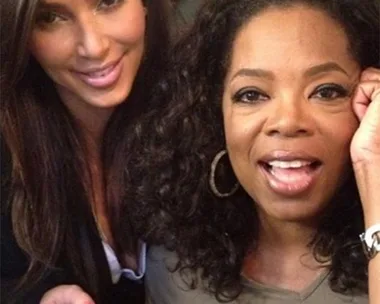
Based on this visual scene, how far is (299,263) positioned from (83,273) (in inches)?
17.9

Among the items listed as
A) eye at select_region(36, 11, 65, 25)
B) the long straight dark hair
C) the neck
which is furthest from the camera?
the long straight dark hair

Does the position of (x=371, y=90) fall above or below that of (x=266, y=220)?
above

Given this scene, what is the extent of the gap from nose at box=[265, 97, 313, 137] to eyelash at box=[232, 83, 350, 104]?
3 cm

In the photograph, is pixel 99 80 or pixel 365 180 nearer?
pixel 365 180

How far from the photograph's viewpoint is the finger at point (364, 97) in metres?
1.40

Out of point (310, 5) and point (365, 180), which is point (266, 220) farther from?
point (310, 5)

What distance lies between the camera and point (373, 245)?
4.41ft

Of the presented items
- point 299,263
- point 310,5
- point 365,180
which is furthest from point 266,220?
point 310,5

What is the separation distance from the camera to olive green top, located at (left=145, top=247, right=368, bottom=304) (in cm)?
145

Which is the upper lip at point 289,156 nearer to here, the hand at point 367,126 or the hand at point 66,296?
the hand at point 367,126

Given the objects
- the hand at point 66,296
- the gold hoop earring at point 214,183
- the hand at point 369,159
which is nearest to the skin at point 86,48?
the hand at point 66,296

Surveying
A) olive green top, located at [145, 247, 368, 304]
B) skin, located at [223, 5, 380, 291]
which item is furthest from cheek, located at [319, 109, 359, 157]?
olive green top, located at [145, 247, 368, 304]

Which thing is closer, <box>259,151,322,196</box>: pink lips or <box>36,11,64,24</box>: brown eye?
<box>259,151,322,196</box>: pink lips

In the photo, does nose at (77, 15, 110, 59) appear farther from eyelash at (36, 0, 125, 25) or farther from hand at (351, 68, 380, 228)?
hand at (351, 68, 380, 228)
